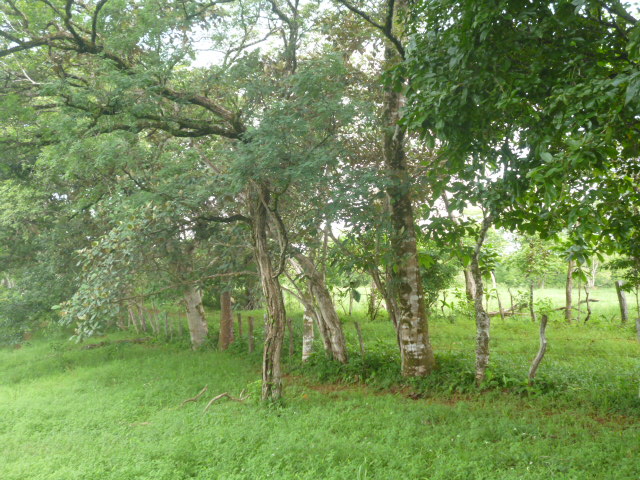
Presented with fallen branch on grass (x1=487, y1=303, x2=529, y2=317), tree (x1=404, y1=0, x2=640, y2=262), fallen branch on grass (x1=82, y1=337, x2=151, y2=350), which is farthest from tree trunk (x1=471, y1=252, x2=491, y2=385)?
fallen branch on grass (x1=82, y1=337, x2=151, y2=350)

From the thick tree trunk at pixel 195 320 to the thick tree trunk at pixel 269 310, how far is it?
7.00 meters

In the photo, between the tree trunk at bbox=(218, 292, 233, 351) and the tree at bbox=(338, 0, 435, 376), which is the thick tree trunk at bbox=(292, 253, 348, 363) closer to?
the tree at bbox=(338, 0, 435, 376)

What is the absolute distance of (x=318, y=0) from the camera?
382 inches

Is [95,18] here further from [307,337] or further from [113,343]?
[113,343]

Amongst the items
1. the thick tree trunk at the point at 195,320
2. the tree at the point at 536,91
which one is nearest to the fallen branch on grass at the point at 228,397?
the tree at the point at 536,91

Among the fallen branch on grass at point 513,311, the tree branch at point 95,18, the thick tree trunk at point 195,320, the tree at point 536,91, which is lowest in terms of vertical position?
the fallen branch on grass at point 513,311

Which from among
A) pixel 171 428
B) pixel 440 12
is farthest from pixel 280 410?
pixel 440 12

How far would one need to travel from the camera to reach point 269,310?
29.1 feet

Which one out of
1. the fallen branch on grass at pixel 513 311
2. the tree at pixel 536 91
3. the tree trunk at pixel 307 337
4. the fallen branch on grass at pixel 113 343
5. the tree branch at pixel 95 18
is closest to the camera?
the tree at pixel 536 91

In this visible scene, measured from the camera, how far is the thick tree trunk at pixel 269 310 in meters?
8.70

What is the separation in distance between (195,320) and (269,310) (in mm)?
7579

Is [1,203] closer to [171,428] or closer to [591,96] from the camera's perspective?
[171,428]

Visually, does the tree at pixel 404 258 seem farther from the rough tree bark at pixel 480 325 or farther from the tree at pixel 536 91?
the tree at pixel 536 91

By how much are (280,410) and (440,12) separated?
6550 mm
